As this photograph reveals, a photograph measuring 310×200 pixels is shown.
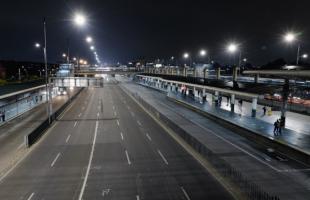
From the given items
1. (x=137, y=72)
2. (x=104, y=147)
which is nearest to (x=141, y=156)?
(x=104, y=147)

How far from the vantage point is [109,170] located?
19422 millimetres

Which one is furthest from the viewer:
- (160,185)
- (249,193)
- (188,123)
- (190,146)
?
(188,123)

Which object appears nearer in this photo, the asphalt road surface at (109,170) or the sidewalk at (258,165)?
the asphalt road surface at (109,170)

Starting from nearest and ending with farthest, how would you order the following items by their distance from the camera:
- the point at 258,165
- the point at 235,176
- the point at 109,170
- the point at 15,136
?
the point at 235,176 → the point at 109,170 → the point at 258,165 → the point at 15,136

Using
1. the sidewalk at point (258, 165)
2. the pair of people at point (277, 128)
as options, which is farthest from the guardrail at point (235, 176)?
the pair of people at point (277, 128)

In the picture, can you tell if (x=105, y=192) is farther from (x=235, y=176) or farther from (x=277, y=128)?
(x=277, y=128)

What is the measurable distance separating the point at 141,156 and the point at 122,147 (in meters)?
3.39

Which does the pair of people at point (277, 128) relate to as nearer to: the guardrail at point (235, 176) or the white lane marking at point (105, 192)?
the guardrail at point (235, 176)

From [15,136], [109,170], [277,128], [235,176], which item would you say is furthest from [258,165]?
[15,136]

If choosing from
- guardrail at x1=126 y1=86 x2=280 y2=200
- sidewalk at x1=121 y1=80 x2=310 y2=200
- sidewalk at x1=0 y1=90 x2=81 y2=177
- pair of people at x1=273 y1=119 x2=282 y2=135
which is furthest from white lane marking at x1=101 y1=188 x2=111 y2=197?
pair of people at x1=273 y1=119 x2=282 y2=135

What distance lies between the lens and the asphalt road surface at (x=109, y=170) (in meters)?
15.9

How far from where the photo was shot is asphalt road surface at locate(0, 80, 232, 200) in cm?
1586

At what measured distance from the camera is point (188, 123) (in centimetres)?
3625

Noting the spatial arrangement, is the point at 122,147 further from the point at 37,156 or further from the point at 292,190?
the point at 292,190
